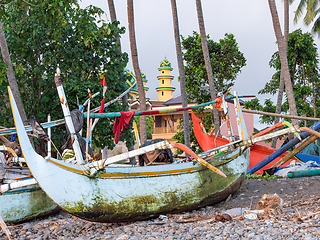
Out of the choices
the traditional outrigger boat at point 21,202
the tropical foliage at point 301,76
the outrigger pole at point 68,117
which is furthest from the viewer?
the tropical foliage at point 301,76

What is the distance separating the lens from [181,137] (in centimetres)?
1902

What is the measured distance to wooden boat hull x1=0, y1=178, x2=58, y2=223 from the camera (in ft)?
23.0

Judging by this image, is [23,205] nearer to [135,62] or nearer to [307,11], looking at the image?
[135,62]

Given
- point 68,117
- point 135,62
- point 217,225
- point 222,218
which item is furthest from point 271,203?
point 135,62

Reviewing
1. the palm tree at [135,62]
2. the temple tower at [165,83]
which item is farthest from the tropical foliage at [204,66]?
the temple tower at [165,83]

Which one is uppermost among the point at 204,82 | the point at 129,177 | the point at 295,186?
the point at 204,82

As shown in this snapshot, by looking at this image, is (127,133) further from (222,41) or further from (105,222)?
(222,41)

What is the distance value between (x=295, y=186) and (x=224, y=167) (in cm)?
190

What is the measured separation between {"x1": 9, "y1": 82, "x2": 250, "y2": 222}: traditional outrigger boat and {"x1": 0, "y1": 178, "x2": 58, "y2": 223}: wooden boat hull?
189cm

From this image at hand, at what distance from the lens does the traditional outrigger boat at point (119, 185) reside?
560cm

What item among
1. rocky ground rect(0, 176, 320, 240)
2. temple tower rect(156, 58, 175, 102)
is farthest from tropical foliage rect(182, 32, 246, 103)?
temple tower rect(156, 58, 175, 102)

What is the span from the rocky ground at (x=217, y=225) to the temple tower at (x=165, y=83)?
39.5 metres

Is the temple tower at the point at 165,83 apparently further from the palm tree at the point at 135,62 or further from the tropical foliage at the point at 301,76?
the palm tree at the point at 135,62

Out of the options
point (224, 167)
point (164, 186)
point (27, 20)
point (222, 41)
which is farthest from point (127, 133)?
point (222, 41)
